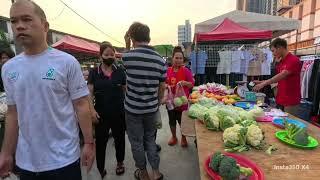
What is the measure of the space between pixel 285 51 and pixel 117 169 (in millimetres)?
3064

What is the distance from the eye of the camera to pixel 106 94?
3443 millimetres

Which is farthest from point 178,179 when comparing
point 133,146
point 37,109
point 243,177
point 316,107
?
point 316,107

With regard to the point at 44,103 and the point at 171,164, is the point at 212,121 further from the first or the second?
the point at 171,164

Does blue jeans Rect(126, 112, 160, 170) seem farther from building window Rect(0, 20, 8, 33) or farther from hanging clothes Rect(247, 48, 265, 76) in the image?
building window Rect(0, 20, 8, 33)

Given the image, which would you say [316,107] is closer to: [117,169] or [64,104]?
[117,169]

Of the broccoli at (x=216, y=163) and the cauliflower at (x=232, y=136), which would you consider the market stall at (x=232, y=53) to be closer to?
the cauliflower at (x=232, y=136)

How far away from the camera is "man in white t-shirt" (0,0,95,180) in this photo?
1.58 metres

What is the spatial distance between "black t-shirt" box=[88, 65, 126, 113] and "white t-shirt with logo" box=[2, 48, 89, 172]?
5.64 ft

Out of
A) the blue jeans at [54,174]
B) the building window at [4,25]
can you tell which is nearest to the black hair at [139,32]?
the blue jeans at [54,174]

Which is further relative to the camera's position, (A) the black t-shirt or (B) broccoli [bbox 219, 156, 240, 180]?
(A) the black t-shirt

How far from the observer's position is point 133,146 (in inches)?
128

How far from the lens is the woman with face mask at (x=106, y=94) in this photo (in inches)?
135

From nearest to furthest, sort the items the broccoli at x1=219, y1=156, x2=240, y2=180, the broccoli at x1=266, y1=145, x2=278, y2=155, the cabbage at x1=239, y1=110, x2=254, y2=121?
the broccoli at x1=219, y1=156, x2=240, y2=180
the broccoli at x1=266, y1=145, x2=278, y2=155
the cabbage at x1=239, y1=110, x2=254, y2=121

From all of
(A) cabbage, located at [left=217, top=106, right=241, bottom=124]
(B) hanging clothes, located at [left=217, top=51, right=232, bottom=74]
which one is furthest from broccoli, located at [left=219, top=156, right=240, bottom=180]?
(B) hanging clothes, located at [left=217, top=51, right=232, bottom=74]
